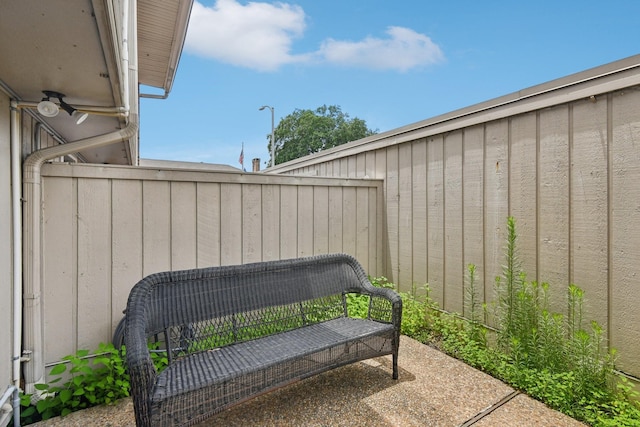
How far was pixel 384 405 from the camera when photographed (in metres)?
1.97

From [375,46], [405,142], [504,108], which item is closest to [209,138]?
[375,46]

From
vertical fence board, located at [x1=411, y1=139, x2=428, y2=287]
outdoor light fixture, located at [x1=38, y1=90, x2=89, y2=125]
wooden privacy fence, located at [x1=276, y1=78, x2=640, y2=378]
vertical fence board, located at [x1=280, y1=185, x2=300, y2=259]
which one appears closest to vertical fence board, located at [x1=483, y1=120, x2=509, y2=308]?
wooden privacy fence, located at [x1=276, y1=78, x2=640, y2=378]

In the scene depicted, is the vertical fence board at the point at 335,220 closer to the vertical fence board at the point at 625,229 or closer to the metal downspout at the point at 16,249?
the vertical fence board at the point at 625,229

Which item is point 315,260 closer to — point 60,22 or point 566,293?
point 566,293

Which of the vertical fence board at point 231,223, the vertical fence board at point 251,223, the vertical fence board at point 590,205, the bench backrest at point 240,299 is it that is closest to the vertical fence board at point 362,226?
the bench backrest at point 240,299

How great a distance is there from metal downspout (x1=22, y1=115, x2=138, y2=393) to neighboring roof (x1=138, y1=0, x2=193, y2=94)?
1770 millimetres

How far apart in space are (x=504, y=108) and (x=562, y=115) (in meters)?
0.42

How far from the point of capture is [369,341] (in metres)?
2.19

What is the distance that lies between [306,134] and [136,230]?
24055 mm

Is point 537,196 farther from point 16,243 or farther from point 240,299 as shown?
point 16,243

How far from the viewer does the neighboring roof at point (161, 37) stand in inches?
118

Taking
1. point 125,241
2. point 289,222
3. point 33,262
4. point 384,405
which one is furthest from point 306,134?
point 384,405

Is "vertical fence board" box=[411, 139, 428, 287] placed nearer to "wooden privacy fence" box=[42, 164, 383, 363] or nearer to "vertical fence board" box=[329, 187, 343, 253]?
"vertical fence board" box=[329, 187, 343, 253]

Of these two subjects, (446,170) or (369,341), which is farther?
(446,170)
